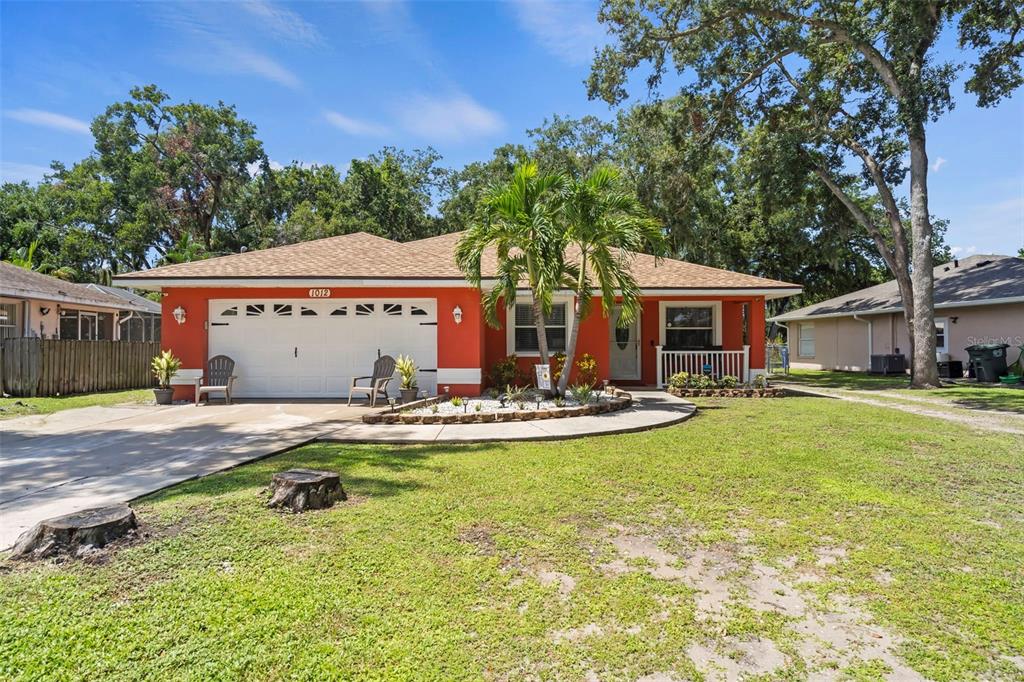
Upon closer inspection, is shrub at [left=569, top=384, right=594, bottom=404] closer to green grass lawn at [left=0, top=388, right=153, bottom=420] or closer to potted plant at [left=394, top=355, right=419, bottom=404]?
potted plant at [left=394, top=355, right=419, bottom=404]

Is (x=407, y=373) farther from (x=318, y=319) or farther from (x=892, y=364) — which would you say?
(x=892, y=364)

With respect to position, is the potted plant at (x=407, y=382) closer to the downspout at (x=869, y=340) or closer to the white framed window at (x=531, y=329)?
the white framed window at (x=531, y=329)

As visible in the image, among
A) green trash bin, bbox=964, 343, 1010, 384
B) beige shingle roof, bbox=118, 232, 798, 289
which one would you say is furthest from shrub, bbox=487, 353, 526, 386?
green trash bin, bbox=964, 343, 1010, 384

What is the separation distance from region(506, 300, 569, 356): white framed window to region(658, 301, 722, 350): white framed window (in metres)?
3.15

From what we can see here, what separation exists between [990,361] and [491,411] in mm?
17817

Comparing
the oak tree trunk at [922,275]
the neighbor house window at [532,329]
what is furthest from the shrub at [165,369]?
the oak tree trunk at [922,275]

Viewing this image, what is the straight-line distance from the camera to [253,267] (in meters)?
12.0

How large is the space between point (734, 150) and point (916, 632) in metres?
27.1

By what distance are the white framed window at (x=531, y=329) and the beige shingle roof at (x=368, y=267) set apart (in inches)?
62.0

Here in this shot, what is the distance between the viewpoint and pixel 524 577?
10.9ft

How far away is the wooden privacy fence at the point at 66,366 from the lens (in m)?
12.8

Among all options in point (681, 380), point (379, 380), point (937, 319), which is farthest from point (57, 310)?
point (937, 319)

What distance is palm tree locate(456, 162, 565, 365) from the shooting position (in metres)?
9.51

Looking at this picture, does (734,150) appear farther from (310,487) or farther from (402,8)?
(310,487)
